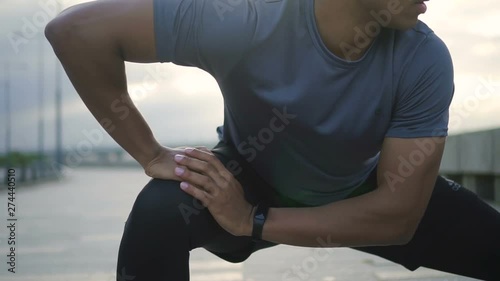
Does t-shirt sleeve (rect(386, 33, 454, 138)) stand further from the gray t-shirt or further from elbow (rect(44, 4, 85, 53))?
elbow (rect(44, 4, 85, 53))

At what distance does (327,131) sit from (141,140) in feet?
1.91

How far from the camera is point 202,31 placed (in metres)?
2.00

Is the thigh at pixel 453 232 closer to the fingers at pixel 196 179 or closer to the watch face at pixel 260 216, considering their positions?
the watch face at pixel 260 216

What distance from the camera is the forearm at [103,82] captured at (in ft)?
6.62

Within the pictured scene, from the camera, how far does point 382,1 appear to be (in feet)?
6.54

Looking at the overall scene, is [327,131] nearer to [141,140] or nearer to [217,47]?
[217,47]

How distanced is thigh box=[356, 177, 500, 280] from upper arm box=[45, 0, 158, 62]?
111 cm

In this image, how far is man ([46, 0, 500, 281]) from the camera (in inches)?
78.6

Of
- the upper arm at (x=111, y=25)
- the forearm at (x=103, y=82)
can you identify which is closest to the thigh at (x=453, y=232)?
the forearm at (x=103, y=82)

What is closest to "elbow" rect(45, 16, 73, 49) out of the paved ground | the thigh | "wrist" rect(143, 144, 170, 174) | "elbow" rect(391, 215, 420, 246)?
"wrist" rect(143, 144, 170, 174)

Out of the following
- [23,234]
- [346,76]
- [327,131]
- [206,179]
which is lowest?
[23,234]

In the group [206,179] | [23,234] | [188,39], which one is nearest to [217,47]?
[188,39]

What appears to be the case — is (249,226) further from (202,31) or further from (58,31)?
(58,31)

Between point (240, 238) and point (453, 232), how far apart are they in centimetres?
82
